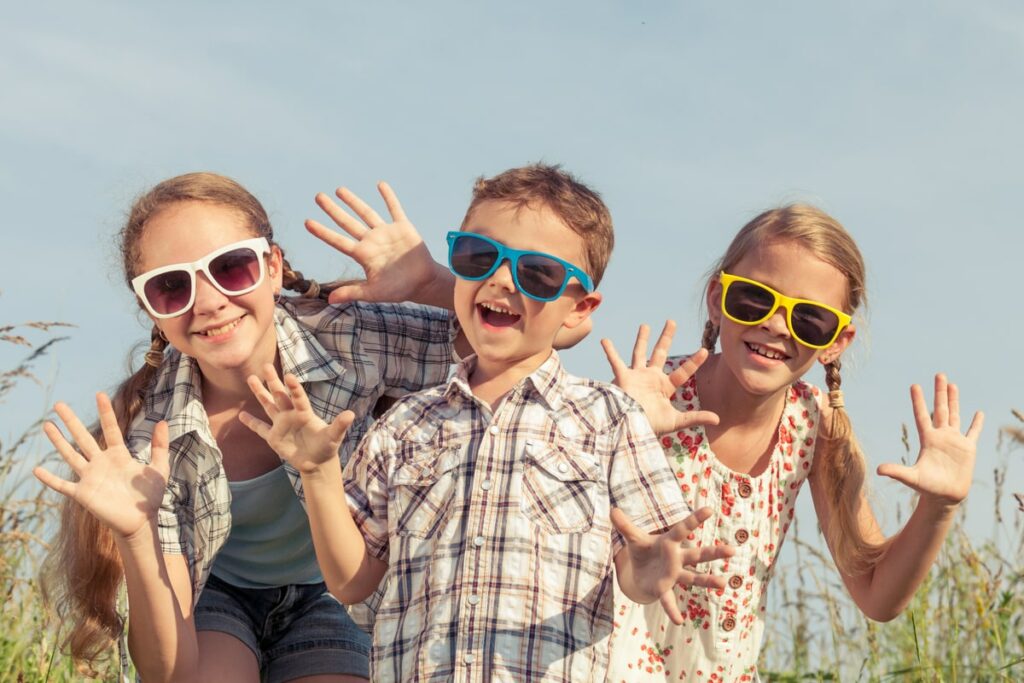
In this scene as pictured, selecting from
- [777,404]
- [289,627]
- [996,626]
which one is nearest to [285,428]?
[289,627]

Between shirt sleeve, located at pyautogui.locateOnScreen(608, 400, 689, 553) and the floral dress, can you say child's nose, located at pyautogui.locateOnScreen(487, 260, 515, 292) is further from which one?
the floral dress

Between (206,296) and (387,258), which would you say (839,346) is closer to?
(387,258)

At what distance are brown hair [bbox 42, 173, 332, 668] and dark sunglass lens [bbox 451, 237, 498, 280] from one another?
941 mm

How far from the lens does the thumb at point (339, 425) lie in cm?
302

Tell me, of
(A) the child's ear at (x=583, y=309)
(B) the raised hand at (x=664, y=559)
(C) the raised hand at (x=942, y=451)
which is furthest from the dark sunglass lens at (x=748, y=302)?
(B) the raised hand at (x=664, y=559)

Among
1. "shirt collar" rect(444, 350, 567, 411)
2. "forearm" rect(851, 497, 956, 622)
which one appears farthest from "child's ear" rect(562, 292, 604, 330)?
"forearm" rect(851, 497, 956, 622)

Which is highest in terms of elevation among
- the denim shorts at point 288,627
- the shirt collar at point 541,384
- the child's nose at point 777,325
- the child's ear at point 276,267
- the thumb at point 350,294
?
the child's ear at point 276,267

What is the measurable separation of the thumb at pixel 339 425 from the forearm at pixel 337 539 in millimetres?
79

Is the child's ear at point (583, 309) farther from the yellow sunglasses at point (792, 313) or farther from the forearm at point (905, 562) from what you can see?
the forearm at point (905, 562)

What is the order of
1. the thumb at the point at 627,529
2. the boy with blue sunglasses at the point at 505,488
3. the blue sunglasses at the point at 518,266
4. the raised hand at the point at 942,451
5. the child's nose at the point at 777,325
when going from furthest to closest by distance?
the child's nose at the point at 777,325
the raised hand at the point at 942,451
the blue sunglasses at the point at 518,266
the boy with blue sunglasses at the point at 505,488
the thumb at the point at 627,529

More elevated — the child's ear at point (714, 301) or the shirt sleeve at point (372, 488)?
the child's ear at point (714, 301)

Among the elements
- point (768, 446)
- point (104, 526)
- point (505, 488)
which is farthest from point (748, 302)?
point (104, 526)

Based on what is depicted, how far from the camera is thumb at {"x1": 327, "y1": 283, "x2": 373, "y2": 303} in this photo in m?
4.07

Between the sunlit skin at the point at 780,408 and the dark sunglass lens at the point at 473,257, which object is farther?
the sunlit skin at the point at 780,408
